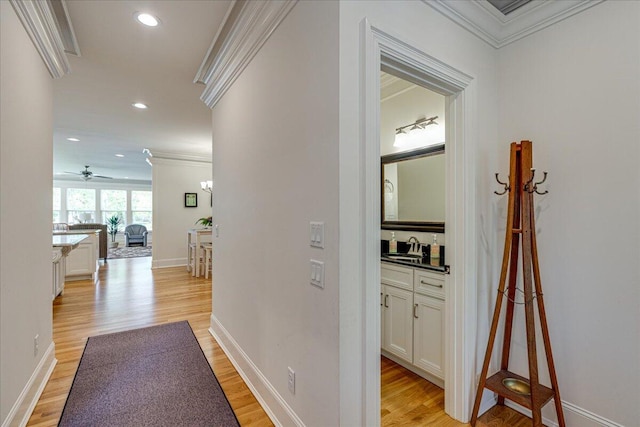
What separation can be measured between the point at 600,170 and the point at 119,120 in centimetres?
553

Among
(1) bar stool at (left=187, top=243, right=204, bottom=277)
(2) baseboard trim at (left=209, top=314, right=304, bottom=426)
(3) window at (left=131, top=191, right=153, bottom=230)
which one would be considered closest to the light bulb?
(2) baseboard trim at (left=209, top=314, right=304, bottom=426)

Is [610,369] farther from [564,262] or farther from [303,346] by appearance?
[303,346]

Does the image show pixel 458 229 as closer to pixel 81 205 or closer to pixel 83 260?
pixel 83 260

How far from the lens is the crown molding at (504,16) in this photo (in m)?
1.73

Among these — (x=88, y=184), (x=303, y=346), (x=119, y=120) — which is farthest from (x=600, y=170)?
(x=88, y=184)

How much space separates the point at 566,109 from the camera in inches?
70.7

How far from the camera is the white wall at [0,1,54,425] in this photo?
1.60 meters

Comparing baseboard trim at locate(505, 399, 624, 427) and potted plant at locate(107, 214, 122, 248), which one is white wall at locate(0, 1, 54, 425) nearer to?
baseboard trim at locate(505, 399, 624, 427)

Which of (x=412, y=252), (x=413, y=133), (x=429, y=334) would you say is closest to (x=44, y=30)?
(x=413, y=133)

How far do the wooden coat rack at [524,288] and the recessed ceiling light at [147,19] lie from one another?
257cm

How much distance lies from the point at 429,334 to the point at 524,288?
2.53ft

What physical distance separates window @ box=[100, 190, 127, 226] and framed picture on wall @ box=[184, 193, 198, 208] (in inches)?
276

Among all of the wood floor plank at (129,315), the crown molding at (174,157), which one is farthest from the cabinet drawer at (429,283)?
the crown molding at (174,157)

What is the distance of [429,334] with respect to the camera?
2201 millimetres
